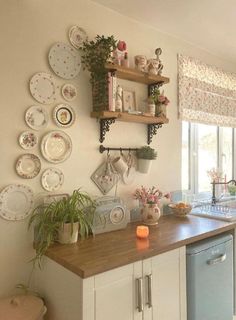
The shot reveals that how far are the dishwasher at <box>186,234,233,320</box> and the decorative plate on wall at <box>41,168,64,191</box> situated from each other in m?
0.92

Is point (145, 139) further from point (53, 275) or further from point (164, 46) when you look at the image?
point (53, 275)

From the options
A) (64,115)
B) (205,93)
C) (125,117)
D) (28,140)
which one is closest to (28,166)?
(28,140)

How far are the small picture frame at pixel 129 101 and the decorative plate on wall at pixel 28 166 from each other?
771mm

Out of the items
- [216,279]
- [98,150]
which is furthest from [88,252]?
[216,279]

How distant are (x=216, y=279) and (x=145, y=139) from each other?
115 centimetres

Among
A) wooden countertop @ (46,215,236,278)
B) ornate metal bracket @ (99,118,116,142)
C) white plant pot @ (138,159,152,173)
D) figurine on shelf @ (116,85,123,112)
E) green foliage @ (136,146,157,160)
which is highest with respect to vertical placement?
figurine on shelf @ (116,85,123,112)

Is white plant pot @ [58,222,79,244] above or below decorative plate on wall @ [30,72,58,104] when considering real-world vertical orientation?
below

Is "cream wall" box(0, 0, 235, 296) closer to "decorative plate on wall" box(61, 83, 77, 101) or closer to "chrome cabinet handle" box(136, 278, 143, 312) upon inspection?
"decorative plate on wall" box(61, 83, 77, 101)

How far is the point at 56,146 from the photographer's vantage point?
1708 mm

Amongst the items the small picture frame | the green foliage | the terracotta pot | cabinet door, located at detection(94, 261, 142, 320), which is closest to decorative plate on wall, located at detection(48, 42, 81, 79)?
the small picture frame

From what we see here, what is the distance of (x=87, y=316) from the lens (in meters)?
1.18

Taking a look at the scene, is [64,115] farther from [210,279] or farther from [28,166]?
[210,279]

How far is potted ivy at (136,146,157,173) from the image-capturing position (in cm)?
208

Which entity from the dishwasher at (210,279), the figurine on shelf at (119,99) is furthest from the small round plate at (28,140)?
the dishwasher at (210,279)
